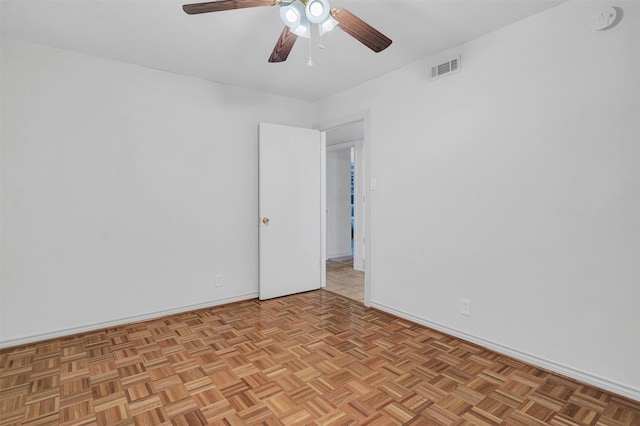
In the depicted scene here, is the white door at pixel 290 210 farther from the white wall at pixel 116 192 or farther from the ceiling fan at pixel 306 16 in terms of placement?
the ceiling fan at pixel 306 16

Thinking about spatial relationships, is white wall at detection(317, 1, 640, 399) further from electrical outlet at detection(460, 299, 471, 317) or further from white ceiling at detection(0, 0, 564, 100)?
white ceiling at detection(0, 0, 564, 100)

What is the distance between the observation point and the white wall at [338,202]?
673 centimetres

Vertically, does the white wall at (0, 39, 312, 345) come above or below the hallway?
above

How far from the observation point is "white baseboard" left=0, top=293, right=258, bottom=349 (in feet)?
8.65

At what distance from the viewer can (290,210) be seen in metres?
4.00

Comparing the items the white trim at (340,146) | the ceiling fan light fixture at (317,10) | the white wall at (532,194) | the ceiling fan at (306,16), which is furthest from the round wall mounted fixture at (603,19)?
the white trim at (340,146)

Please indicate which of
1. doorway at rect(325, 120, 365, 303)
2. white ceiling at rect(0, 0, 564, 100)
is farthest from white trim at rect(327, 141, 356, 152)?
white ceiling at rect(0, 0, 564, 100)

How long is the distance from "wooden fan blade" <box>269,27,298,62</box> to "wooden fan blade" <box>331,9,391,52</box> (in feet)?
1.05

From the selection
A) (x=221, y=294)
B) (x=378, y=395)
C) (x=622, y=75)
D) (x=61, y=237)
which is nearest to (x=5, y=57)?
(x=61, y=237)

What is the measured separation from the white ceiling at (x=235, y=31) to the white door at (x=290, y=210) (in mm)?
863

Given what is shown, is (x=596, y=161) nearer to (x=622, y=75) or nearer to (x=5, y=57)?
(x=622, y=75)

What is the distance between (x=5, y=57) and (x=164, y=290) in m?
2.29

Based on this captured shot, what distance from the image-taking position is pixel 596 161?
6.64 feet

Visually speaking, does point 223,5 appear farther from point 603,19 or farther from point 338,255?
point 338,255
